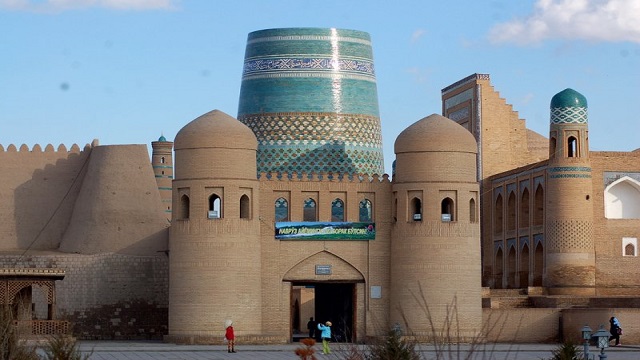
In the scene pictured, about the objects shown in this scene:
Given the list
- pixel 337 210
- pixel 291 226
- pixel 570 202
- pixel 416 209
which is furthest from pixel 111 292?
pixel 570 202

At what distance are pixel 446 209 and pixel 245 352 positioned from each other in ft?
21.0

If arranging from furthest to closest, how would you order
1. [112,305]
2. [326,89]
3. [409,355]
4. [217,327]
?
A: [326,89] < [112,305] < [217,327] < [409,355]

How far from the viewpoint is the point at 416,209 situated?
3131 centimetres

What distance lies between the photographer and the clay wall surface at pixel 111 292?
31578mm

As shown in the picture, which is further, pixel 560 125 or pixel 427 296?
pixel 560 125

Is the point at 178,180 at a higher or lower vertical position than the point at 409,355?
higher

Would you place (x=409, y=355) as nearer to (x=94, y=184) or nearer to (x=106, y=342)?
(x=106, y=342)

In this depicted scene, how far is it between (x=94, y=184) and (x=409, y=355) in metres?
18.3

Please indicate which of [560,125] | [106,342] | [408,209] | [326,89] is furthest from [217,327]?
[560,125]

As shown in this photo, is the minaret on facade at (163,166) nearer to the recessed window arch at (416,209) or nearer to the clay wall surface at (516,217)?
the clay wall surface at (516,217)

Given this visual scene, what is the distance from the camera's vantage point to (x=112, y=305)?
3177cm

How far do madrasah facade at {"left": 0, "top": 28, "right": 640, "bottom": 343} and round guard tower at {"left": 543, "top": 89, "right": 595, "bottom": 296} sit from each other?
41 millimetres

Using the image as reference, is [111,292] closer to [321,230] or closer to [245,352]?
[321,230]

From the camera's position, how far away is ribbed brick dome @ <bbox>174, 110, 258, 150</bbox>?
30078mm
